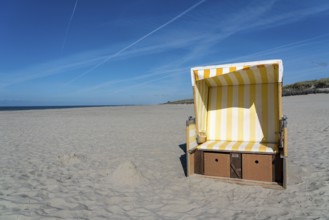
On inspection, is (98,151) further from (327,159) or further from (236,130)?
(327,159)

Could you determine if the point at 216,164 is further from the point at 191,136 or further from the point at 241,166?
the point at 191,136

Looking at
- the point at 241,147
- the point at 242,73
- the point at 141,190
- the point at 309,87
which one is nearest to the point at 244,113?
the point at 242,73

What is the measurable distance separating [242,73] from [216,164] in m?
1.80

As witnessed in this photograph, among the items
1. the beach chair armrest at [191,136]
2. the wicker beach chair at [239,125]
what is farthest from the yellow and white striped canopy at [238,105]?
the beach chair armrest at [191,136]

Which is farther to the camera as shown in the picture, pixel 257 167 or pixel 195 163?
pixel 195 163

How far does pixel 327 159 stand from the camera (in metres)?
5.82

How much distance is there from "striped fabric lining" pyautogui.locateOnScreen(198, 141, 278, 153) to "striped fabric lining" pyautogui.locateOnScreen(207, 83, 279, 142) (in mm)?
382

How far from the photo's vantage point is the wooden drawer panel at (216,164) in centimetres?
487

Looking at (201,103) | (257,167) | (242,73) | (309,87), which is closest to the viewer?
(257,167)

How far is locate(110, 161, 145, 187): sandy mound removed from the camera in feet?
15.6

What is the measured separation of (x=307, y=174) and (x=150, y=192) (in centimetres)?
282

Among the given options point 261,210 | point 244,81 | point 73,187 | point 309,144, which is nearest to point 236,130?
point 244,81

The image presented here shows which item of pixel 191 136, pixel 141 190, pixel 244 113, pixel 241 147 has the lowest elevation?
pixel 141 190

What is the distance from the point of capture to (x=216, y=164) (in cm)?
495
